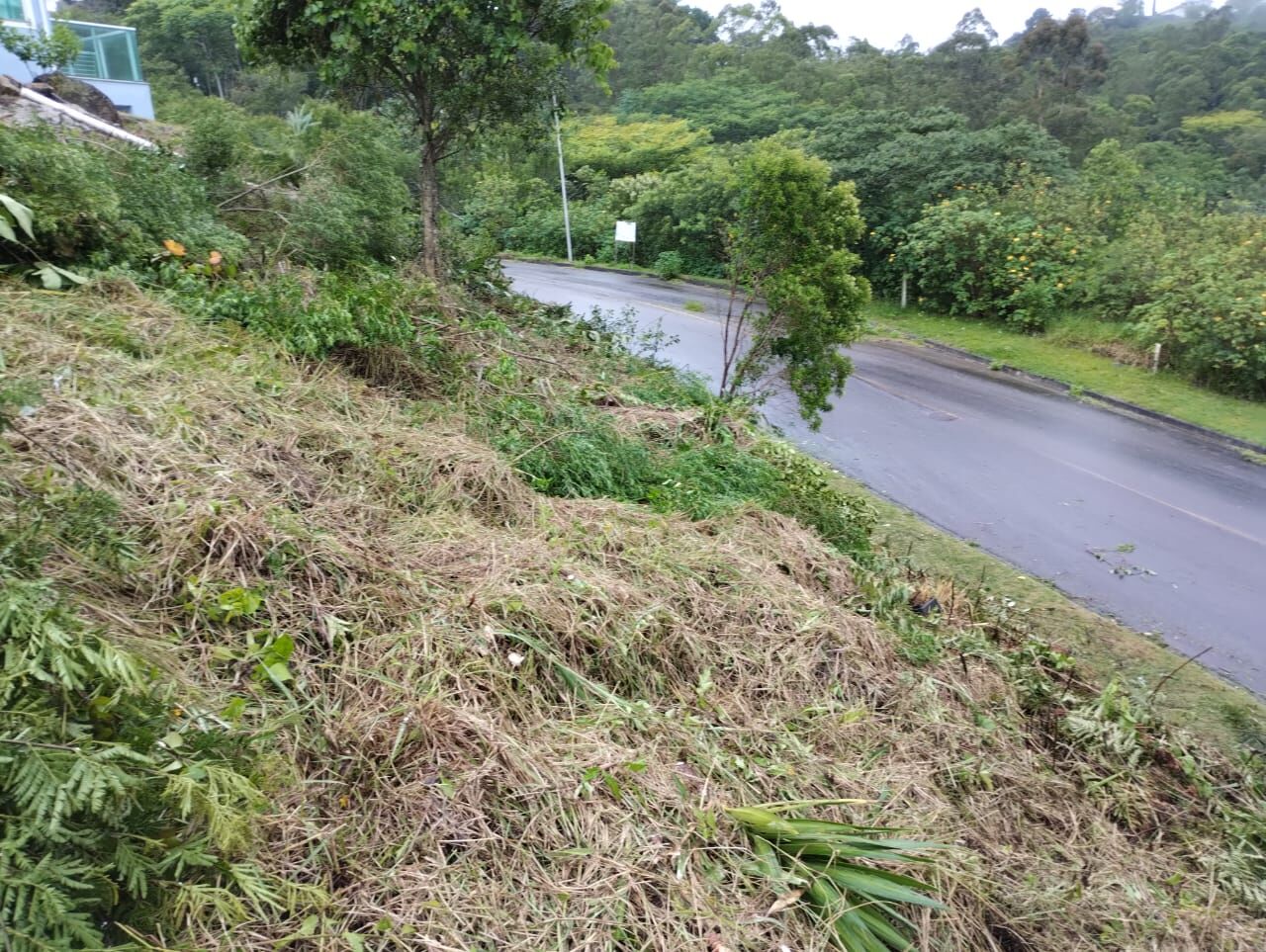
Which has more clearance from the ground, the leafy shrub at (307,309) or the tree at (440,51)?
the tree at (440,51)

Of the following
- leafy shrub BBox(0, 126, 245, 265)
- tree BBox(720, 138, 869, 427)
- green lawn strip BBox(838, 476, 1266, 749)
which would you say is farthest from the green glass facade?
green lawn strip BBox(838, 476, 1266, 749)

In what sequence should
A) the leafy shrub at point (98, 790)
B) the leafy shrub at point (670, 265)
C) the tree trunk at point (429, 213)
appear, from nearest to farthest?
the leafy shrub at point (98, 790) → the tree trunk at point (429, 213) → the leafy shrub at point (670, 265)

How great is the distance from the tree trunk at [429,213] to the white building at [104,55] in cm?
996

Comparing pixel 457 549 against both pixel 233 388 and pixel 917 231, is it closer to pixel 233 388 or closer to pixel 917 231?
pixel 233 388

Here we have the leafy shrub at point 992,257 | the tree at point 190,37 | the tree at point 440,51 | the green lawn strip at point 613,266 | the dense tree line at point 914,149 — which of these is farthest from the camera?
the tree at point 190,37

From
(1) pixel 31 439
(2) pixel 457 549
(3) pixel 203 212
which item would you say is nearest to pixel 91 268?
(3) pixel 203 212

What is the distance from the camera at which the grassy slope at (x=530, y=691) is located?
2699 millimetres

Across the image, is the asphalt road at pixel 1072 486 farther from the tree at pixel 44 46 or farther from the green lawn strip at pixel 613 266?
the tree at pixel 44 46

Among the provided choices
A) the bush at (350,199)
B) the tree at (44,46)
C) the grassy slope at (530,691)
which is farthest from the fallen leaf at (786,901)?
the tree at (44,46)

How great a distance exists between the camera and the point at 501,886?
2.63 meters

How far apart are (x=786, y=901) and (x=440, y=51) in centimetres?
970

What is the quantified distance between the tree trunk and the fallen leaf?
28.9 ft

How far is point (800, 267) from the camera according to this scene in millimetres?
9180

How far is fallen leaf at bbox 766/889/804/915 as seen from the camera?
273 centimetres
